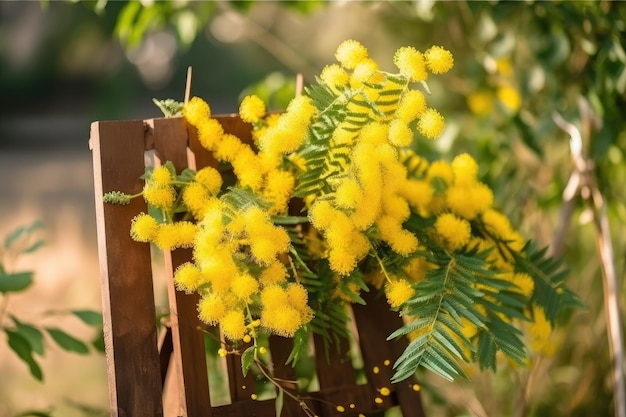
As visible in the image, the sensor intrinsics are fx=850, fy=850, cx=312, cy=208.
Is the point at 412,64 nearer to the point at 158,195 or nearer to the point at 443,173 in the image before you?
the point at 443,173

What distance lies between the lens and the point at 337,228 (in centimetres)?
112

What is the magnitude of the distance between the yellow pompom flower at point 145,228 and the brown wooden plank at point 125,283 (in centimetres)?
4

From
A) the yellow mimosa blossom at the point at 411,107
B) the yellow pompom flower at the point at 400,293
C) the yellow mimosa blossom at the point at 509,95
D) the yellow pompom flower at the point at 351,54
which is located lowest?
the yellow pompom flower at the point at 400,293

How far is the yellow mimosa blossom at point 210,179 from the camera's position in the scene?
47.0 inches

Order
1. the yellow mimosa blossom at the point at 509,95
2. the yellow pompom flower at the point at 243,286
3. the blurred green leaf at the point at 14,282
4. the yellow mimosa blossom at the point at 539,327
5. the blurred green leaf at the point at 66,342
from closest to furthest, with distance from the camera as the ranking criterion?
1. the yellow pompom flower at the point at 243,286
2. the yellow mimosa blossom at the point at 539,327
3. the blurred green leaf at the point at 14,282
4. the blurred green leaf at the point at 66,342
5. the yellow mimosa blossom at the point at 509,95

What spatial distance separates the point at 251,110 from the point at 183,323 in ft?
1.08

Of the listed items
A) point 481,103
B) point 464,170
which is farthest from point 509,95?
point 464,170

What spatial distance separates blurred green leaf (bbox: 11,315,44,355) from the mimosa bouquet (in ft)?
1.69

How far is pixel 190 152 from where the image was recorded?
126 centimetres

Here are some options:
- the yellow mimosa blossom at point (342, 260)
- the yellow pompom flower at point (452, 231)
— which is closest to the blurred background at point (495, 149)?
the yellow pompom flower at point (452, 231)

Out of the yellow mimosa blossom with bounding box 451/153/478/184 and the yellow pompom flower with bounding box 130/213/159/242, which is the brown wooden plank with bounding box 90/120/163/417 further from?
the yellow mimosa blossom with bounding box 451/153/478/184

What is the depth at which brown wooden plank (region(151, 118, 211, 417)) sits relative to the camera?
3.86ft

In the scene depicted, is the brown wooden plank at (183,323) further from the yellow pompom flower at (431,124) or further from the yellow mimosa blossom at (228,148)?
the yellow pompom flower at (431,124)

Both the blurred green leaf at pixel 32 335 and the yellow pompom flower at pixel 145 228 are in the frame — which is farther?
the blurred green leaf at pixel 32 335
